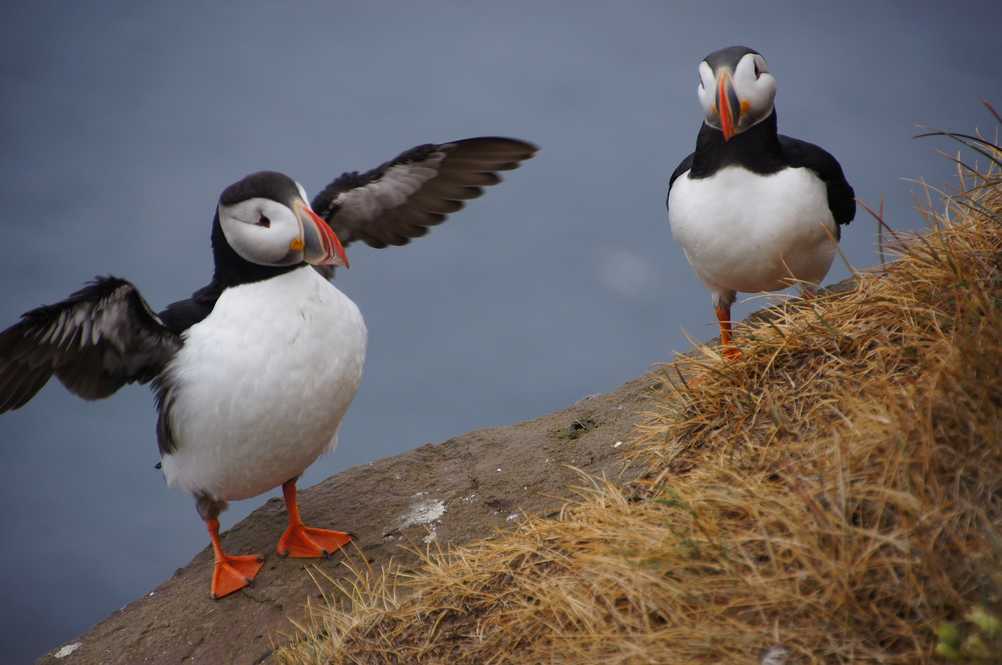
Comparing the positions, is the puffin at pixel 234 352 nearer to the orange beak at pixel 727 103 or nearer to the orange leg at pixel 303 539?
the orange leg at pixel 303 539

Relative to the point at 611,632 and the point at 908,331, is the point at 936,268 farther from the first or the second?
the point at 611,632

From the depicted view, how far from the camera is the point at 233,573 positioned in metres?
5.45

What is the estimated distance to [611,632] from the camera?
2975 millimetres

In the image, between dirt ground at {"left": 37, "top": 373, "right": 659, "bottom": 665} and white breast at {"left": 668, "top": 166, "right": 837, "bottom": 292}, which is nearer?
dirt ground at {"left": 37, "top": 373, "right": 659, "bottom": 665}

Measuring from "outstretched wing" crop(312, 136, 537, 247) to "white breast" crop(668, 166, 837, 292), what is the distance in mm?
1065

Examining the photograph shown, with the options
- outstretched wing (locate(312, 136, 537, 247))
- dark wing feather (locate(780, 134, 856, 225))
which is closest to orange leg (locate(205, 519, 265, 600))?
outstretched wing (locate(312, 136, 537, 247))

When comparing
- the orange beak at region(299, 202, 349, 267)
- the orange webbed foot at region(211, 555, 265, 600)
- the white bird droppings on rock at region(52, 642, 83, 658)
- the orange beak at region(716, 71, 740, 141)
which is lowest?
the white bird droppings on rock at region(52, 642, 83, 658)

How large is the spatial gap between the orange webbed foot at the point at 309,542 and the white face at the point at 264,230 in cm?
162

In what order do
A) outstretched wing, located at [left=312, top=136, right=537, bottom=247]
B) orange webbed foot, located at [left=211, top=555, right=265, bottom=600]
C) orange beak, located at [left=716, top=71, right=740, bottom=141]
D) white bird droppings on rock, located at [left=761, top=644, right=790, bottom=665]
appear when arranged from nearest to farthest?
white bird droppings on rock, located at [left=761, top=644, right=790, bottom=665] < orange beak, located at [left=716, top=71, right=740, bottom=141] < orange webbed foot, located at [left=211, top=555, right=265, bottom=600] < outstretched wing, located at [left=312, top=136, right=537, bottom=247]

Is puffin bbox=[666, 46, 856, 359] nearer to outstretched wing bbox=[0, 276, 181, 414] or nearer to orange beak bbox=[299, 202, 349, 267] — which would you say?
orange beak bbox=[299, 202, 349, 267]

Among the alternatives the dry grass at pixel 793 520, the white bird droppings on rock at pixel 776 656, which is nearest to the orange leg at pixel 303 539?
the dry grass at pixel 793 520

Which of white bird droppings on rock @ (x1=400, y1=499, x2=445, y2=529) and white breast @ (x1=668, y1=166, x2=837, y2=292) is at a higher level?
white breast @ (x1=668, y1=166, x2=837, y2=292)

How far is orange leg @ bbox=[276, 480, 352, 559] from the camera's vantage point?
5.46 m

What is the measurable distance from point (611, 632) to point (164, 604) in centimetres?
362
